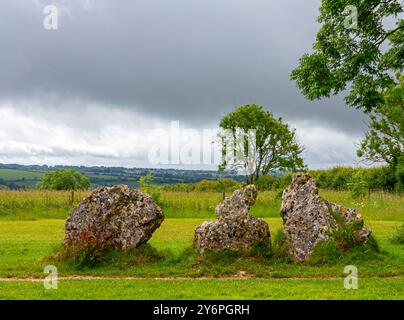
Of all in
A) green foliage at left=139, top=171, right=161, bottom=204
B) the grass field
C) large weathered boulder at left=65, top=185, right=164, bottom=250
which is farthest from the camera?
green foliage at left=139, top=171, right=161, bottom=204

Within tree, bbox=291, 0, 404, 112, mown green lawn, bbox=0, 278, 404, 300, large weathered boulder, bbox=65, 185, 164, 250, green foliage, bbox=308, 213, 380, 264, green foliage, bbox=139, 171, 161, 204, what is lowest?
mown green lawn, bbox=0, 278, 404, 300

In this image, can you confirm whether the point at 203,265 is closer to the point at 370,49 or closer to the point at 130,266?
the point at 130,266

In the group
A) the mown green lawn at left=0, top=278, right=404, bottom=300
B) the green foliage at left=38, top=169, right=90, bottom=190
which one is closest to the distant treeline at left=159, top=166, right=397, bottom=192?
the green foliage at left=38, top=169, right=90, bottom=190

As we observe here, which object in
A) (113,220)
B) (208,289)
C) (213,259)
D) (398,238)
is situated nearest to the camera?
(208,289)

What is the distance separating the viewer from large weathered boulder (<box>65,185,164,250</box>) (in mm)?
16578

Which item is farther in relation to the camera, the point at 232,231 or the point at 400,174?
the point at 400,174

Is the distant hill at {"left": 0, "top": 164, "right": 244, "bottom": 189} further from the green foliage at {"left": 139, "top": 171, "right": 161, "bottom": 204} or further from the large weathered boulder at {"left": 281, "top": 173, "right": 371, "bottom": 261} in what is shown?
the large weathered boulder at {"left": 281, "top": 173, "right": 371, "bottom": 261}

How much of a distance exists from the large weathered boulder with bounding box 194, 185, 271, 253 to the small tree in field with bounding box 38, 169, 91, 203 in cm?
7842

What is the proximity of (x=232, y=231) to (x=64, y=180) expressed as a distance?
84716 millimetres

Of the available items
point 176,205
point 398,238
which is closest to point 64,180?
point 176,205

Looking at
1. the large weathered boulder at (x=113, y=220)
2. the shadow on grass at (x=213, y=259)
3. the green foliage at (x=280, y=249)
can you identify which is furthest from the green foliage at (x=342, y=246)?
the large weathered boulder at (x=113, y=220)

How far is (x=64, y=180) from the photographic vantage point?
96.6 metres

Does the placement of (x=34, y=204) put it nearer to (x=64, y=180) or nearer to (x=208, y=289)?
(x=208, y=289)

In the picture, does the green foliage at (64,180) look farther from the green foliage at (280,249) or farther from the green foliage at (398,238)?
the green foliage at (280,249)
